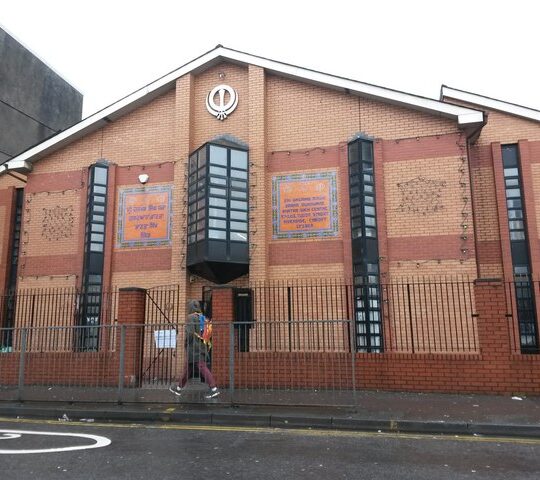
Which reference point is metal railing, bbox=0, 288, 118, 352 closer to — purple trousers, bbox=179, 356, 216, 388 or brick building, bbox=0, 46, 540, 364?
brick building, bbox=0, 46, 540, 364

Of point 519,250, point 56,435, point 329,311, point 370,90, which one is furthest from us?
point 370,90

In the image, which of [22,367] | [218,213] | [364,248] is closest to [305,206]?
[364,248]

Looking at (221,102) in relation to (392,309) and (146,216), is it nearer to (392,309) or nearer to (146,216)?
(146,216)

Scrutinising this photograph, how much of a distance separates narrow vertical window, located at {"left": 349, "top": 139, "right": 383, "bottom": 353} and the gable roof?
137 centimetres

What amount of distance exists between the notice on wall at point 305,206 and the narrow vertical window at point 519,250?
14.4ft

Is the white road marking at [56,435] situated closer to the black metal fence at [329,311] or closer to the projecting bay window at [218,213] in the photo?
the black metal fence at [329,311]

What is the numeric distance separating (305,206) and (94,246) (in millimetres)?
5831

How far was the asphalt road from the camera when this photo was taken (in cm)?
491

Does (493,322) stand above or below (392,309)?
below

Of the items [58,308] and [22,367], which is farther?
[58,308]

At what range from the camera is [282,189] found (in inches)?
513

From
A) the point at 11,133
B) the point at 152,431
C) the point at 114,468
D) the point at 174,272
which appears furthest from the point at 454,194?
the point at 11,133

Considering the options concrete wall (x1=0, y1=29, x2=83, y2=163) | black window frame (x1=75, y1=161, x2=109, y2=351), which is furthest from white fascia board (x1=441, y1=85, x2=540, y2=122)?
concrete wall (x1=0, y1=29, x2=83, y2=163)

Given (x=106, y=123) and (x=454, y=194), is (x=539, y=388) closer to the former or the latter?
(x=454, y=194)
